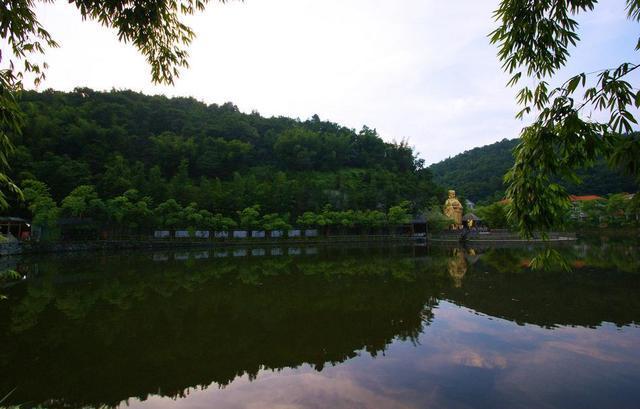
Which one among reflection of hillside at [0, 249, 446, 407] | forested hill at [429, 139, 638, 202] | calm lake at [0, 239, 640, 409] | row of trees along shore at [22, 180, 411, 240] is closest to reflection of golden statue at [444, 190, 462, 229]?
row of trees along shore at [22, 180, 411, 240]

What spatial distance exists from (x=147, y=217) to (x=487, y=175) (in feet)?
249

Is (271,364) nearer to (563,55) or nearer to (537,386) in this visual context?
(537,386)

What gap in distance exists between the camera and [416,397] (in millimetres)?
4766

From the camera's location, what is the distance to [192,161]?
53.8m

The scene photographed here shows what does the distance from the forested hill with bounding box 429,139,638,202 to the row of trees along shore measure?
33.7 m

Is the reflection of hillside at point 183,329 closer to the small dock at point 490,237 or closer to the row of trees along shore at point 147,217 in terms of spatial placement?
the row of trees along shore at point 147,217

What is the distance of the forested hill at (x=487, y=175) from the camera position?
213ft

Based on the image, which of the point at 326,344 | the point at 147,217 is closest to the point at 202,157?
the point at 147,217

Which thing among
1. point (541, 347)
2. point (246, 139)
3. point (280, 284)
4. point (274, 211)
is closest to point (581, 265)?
point (541, 347)

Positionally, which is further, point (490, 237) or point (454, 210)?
Answer: point (454, 210)

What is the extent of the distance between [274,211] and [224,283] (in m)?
28.2

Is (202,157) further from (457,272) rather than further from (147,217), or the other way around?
(457,272)

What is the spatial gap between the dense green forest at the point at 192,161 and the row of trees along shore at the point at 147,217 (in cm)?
21

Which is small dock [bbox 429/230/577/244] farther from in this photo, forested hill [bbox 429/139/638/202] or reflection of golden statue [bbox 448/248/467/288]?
forested hill [bbox 429/139/638/202]
